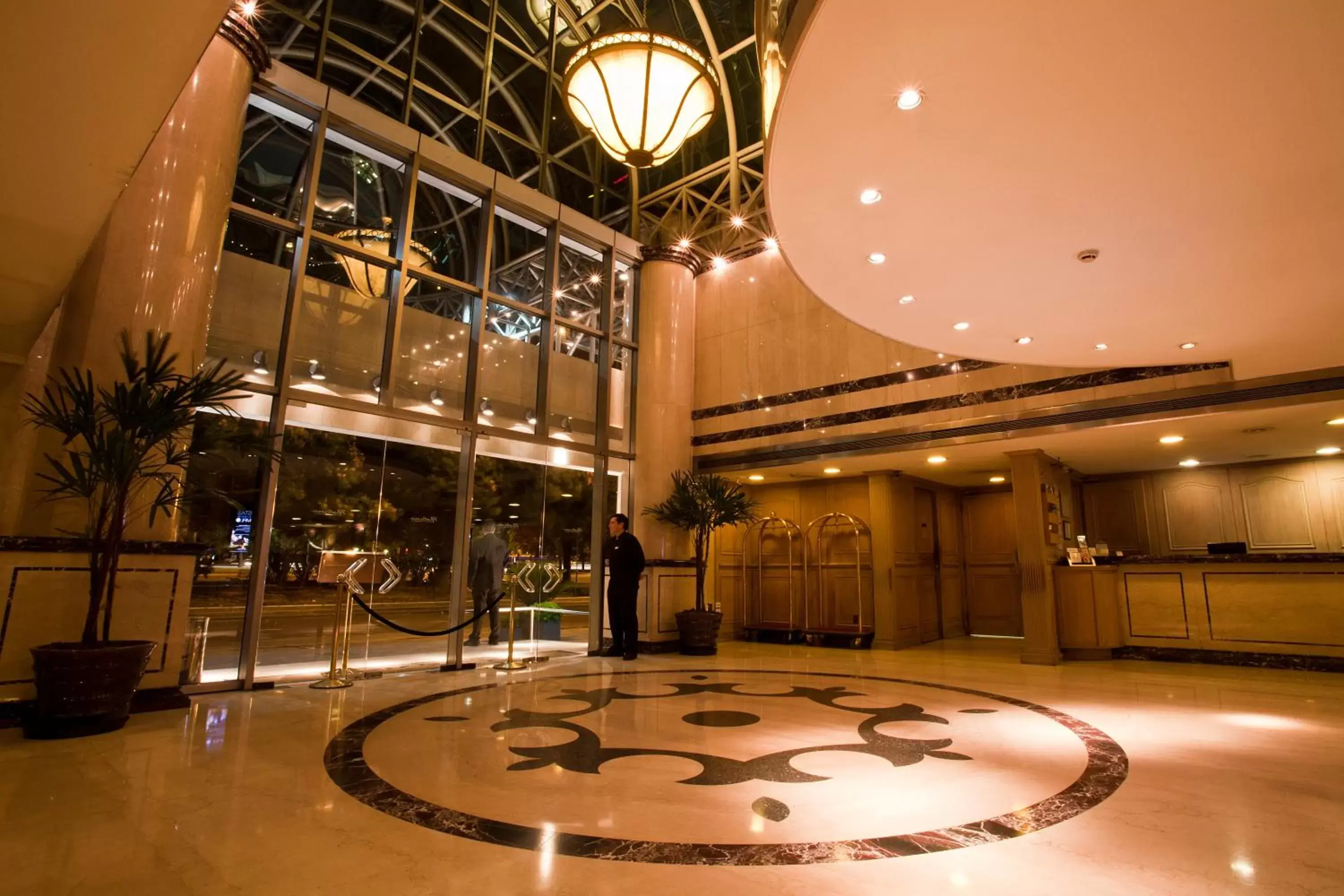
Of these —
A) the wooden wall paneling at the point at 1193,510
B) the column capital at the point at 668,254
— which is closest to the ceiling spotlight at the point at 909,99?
the column capital at the point at 668,254

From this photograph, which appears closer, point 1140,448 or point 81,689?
point 81,689

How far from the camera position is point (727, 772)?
10.3ft

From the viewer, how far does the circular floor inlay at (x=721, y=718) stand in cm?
418

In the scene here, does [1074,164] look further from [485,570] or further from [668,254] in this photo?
[668,254]

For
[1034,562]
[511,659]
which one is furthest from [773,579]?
[511,659]

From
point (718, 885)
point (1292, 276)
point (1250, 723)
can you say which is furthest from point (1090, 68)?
point (1250, 723)

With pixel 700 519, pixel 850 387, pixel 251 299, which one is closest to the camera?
pixel 251 299

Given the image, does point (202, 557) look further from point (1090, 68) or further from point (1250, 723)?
point (1250, 723)

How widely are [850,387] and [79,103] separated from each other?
7542 millimetres

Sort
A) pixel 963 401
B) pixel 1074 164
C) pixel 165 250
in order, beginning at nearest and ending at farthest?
pixel 1074 164 → pixel 165 250 → pixel 963 401

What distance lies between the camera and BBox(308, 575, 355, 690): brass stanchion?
5.45 metres

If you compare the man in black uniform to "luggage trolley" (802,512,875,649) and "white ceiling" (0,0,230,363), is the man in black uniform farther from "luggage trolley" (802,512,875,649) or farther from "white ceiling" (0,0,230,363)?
"white ceiling" (0,0,230,363)

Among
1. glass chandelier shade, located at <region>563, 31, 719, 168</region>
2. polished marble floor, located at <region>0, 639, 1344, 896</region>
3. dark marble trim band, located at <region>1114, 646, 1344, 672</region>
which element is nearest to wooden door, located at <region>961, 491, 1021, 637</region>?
dark marble trim band, located at <region>1114, 646, 1344, 672</region>

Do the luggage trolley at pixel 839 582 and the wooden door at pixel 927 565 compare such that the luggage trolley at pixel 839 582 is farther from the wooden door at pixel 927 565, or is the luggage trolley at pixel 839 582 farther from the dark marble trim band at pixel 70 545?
the dark marble trim band at pixel 70 545
